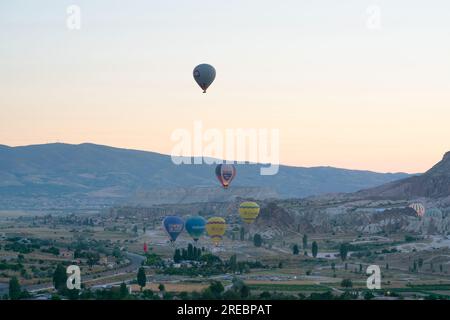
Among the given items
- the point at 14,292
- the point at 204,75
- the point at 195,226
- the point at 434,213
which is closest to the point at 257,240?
the point at 195,226

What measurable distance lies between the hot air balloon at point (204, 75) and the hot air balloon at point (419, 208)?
61.1 m

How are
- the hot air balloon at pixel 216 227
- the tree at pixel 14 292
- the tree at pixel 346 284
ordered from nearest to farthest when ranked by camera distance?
the tree at pixel 14 292
the tree at pixel 346 284
the hot air balloon at pixel 216 227

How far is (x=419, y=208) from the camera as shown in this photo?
474 ft

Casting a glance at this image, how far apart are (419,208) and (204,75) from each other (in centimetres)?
6493

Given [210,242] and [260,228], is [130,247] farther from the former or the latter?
[260,228]

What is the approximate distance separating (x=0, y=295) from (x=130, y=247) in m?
58.2

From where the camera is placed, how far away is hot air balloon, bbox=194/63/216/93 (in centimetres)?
8725

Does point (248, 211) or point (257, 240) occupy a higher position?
point (248, 211)

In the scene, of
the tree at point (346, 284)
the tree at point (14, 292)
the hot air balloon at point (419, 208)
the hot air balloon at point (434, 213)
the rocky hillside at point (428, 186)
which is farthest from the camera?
Result: the rocky hillside at point (428, 186)

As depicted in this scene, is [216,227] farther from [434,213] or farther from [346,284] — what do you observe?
[434,213]

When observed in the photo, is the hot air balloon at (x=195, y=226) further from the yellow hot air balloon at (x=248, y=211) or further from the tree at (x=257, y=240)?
the tree at (x=257, y=240)

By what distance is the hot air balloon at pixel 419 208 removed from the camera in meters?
142

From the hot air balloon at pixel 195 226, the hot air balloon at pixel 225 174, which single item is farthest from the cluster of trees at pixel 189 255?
the hot air balloon at pixel 225 174

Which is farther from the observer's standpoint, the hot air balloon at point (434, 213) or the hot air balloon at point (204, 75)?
the hot air balloon at point (434, 213)
